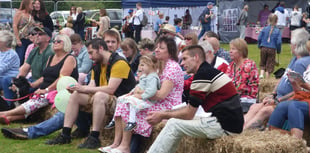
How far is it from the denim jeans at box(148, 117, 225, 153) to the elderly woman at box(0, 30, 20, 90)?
4519 millimetres

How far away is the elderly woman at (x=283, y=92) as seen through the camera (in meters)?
5.65

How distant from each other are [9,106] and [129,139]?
3.15 meters

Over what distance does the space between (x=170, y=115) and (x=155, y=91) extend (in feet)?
1.68

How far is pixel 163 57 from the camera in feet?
18.6

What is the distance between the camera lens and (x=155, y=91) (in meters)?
5.42

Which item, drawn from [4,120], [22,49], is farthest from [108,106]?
[22,49]

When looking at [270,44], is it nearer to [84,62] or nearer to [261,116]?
[84,62]

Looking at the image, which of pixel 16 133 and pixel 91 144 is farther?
pixel 16 133

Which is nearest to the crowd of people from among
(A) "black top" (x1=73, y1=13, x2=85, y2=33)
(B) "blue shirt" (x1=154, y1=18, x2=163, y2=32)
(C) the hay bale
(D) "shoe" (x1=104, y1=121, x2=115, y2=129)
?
(D) "shoe" (x1=104, y1=121, x2=115, y2=129)

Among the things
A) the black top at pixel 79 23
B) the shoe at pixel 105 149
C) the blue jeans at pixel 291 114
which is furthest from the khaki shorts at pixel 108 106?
the black top at pixel 79 23

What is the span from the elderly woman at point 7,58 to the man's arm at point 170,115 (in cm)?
406

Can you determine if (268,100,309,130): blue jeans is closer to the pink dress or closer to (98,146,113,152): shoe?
the pink dress

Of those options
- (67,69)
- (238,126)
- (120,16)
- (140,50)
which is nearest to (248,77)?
(238,126)

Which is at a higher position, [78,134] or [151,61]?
[151,61]
